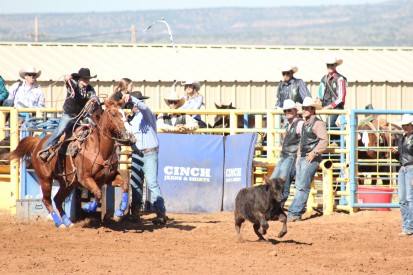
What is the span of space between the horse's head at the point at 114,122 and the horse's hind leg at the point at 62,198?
1163 millimetres

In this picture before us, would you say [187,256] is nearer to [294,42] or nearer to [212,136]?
[212,136]

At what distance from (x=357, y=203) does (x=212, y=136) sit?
101 inches

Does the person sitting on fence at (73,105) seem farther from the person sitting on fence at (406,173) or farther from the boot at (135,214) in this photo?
the person sitting on fence at (406,173)

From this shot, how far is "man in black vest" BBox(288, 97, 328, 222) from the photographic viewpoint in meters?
14.1

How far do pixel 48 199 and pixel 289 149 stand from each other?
143 inches

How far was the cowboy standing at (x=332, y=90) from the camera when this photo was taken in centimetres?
1576

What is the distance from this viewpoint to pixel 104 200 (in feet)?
45.2

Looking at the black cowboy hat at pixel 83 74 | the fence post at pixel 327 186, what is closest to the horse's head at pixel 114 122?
the black cowboy hat at pixel 83 74

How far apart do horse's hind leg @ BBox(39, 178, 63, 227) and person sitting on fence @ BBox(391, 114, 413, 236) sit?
15.3 ft

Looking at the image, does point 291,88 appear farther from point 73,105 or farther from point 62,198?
point 62,198

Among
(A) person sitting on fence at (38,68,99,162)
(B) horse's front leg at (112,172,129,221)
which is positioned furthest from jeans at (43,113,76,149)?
(B) horse's front leg at (112,172,129,221)

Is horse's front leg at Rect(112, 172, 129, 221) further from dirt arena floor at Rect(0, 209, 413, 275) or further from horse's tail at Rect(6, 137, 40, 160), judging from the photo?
horse's tail at Rect(6, 137, 40, 160)

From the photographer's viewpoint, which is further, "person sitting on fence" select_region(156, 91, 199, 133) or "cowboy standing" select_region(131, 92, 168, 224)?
"person sitting on fence" select_region(156, 91, 199, 133)

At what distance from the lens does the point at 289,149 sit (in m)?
14.6
